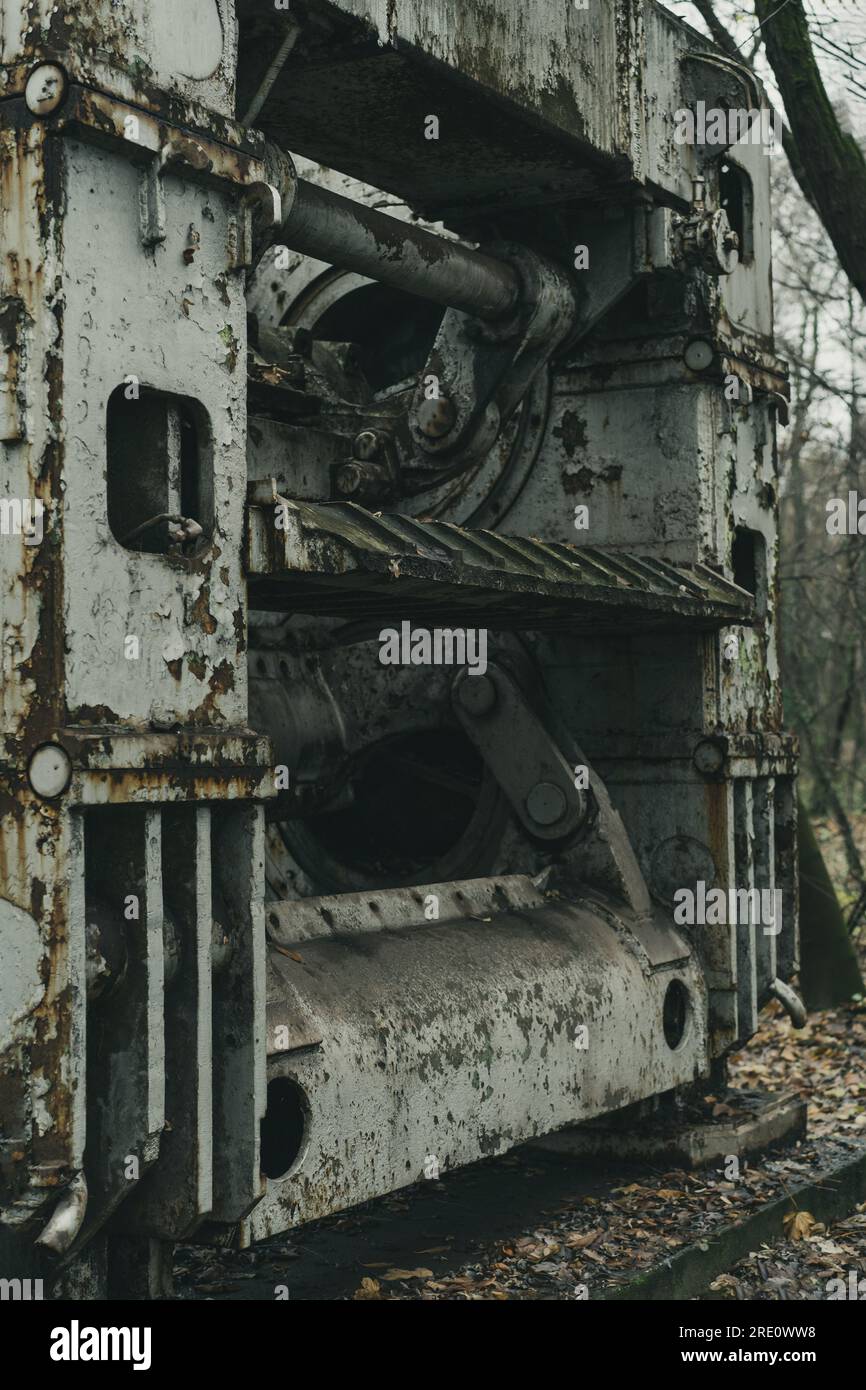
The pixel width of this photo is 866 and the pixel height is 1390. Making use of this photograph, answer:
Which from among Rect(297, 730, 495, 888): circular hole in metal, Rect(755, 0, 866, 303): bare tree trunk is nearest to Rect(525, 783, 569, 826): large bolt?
Rect(297, 730, 495, 888): circular hole in metal

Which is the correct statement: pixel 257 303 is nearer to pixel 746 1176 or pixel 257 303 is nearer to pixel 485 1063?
pixel 485 1063

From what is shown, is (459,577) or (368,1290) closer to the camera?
(459,577)

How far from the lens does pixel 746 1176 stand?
622 cm

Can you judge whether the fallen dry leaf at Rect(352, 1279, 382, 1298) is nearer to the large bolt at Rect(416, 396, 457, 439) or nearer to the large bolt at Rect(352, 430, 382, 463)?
the large bolt at Rect(352, 430, 382, 463)

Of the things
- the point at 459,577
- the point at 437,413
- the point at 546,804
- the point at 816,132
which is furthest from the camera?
the point at 816,132

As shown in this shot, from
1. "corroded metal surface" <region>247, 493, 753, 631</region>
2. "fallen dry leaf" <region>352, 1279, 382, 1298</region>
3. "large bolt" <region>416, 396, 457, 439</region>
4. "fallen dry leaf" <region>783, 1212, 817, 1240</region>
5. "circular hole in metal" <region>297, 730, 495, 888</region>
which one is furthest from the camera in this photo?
"circular hole in metal" <region>297, 730, 495, 888</region>

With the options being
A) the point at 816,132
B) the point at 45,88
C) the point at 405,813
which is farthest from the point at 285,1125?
the point at 816,132

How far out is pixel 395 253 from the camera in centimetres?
534

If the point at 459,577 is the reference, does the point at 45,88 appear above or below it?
above

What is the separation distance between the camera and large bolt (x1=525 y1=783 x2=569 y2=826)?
19.9 feet

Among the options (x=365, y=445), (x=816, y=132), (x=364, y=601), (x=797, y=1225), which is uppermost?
(x=816, y=132)

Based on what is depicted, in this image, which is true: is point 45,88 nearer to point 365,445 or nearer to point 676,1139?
point 365,445

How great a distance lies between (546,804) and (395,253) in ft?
6.45

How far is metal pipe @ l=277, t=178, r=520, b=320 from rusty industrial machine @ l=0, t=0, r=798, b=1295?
0.02 metres
